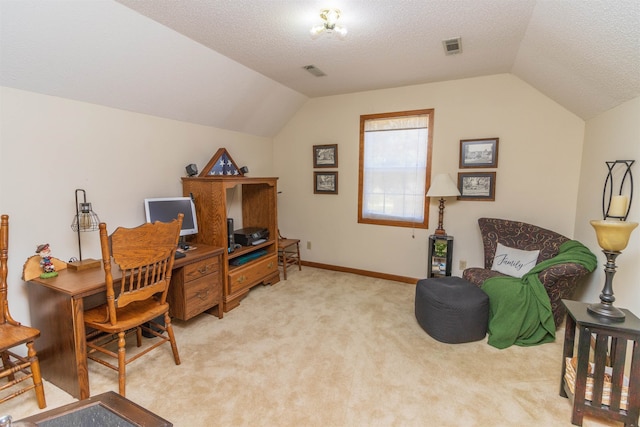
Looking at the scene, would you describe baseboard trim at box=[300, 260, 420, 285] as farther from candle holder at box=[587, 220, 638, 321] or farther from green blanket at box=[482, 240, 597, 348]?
candle holder at box=[587, 220, 638, 321]

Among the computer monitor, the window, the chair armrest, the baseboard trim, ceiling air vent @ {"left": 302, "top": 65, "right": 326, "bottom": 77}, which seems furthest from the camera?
the baseboard trim

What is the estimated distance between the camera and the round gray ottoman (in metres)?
2.50

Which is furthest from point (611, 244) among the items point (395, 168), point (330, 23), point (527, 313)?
point (395, 168)

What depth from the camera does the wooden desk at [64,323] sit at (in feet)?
6.08

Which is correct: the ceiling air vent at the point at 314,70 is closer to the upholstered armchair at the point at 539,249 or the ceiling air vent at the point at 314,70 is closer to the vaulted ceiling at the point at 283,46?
the vaulted ceiling at the point at 283,46

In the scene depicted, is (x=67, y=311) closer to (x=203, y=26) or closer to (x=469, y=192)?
(x=203, y=26)

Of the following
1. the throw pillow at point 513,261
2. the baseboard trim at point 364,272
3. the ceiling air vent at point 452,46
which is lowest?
the baseboard trim at point 364,272

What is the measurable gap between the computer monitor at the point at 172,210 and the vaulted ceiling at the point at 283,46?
2.71 feet

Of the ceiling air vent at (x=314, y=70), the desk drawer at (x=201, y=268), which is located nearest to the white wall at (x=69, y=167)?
the desk drawer at (x=201, y=268)

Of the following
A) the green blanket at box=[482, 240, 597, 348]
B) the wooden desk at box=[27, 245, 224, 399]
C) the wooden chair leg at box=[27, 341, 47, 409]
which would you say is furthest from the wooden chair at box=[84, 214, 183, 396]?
the green blanket at box=[482, 240, 597, 348]

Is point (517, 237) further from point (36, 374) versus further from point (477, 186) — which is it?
point (36, 374)

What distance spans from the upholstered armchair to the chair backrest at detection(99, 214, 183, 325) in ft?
8.67

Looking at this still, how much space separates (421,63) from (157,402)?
3412 mm

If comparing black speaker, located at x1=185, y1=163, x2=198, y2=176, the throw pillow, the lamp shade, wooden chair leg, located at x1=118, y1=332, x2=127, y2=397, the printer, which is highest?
black speaker, located at x1=185, y1=163, x2=198, y2=176
